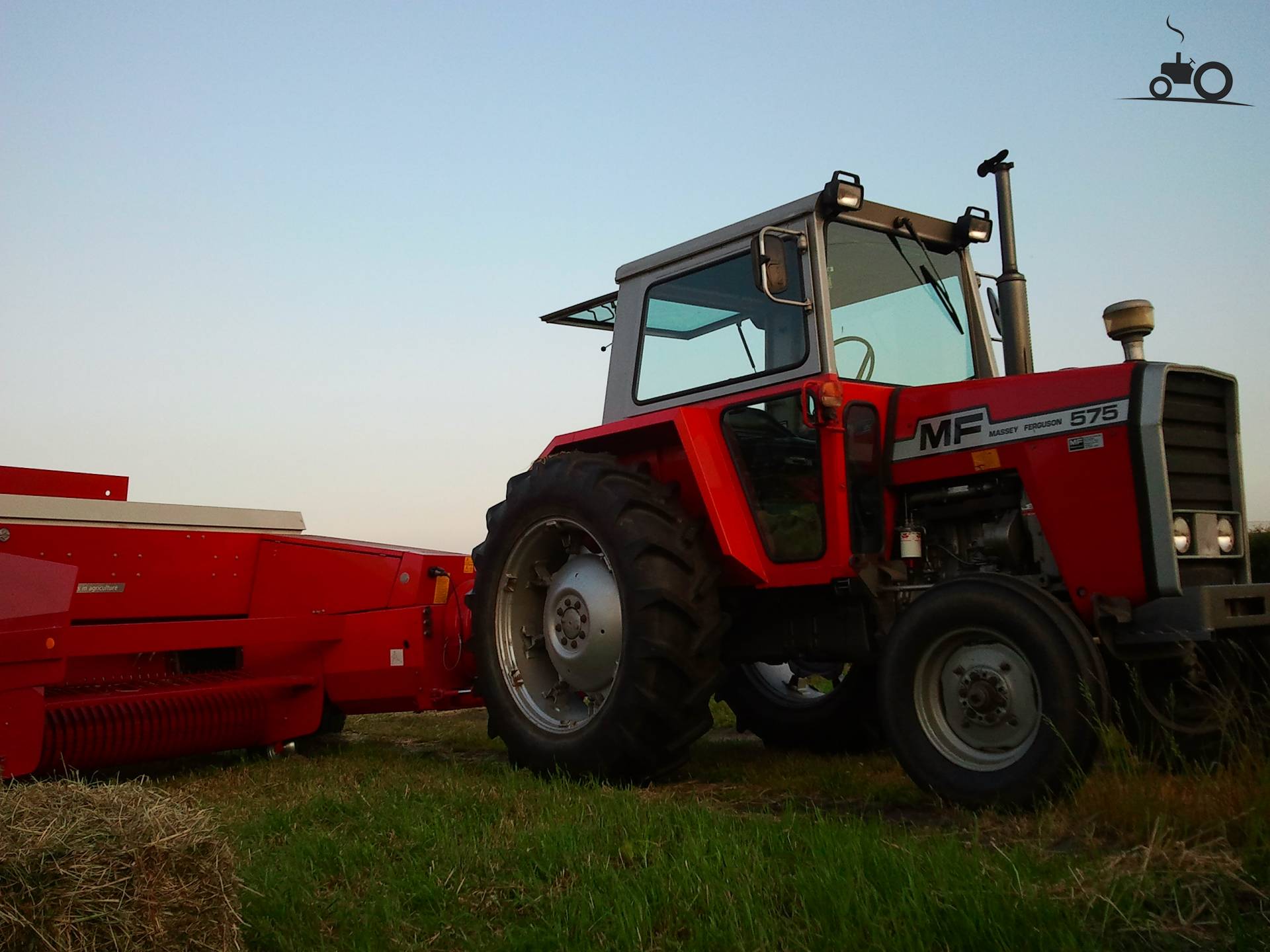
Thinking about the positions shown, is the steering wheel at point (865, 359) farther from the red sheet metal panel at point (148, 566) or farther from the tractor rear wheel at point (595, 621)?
the red sheet metal panel at point (148, 566)

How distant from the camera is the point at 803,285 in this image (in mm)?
4742

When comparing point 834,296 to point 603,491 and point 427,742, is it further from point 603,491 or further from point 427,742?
point 427,742

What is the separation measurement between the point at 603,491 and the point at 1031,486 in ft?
5.60

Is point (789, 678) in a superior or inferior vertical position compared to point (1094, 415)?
inferior

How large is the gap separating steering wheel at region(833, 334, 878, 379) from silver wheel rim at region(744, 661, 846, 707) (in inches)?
76.4

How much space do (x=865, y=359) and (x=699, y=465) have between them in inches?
33.7

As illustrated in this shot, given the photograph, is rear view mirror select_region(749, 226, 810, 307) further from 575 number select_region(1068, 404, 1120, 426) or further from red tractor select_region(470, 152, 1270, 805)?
575 number select_region(1068, 404, 1120, 426)

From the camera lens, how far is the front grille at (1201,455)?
13.3ft

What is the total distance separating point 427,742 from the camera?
6.92 m

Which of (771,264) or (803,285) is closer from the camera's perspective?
(771,264)

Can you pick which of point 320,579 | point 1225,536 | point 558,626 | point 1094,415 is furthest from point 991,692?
point 320,579

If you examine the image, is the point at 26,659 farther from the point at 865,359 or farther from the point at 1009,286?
the point at 1009,286

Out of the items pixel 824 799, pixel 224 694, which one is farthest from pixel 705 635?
pixel 224 694

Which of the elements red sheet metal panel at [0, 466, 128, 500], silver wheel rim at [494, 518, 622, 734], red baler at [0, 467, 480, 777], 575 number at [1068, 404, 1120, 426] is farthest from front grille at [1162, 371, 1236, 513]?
red sheet metal panel at [0, 466, 128, 500]
